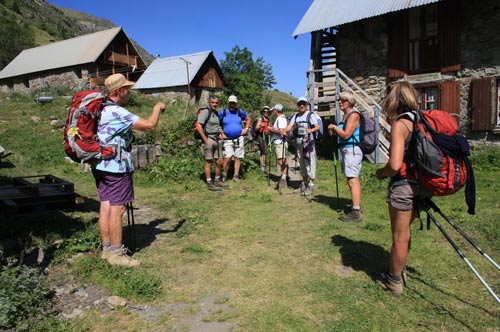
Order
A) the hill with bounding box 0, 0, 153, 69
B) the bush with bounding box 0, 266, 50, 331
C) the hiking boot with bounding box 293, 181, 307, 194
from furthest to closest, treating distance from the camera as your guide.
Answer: the hill with bounding box 0, 0, 153, 69
the hiking boot with bounding box 293, 181, 307, 194
the bush with bounding box 0, 266, 50, 331

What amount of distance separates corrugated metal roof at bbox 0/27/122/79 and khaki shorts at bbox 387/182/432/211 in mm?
36139

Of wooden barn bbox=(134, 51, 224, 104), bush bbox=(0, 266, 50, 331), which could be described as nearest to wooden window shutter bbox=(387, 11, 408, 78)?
bush bbox=(0, 266, 50, 331)

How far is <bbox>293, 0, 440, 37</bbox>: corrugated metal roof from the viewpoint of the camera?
12.5 metres

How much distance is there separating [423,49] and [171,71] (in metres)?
26.1

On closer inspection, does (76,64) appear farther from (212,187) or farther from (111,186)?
(111,186)

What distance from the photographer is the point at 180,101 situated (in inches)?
1239

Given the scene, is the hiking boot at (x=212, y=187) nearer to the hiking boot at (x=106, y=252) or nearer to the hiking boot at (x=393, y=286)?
the hiking boot at (x=106, y=252)

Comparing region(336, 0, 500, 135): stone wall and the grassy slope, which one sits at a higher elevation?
region(336, 0, 500, 135): stone wall

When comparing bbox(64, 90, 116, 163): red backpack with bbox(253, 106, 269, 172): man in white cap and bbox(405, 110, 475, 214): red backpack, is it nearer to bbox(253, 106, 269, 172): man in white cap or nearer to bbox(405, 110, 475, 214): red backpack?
bbox(405, 110, 475, 214): red backpack

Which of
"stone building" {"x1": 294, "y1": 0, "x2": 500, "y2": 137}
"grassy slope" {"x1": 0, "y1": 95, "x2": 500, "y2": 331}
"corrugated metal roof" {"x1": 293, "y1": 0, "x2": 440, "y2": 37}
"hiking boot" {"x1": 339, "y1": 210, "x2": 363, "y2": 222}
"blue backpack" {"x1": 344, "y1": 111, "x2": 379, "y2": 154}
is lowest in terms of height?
"grassy slope" {"x1": 0, "y1": 95, "x2": 500, "y2": 331}

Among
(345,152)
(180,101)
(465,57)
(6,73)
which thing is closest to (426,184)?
(345,152)

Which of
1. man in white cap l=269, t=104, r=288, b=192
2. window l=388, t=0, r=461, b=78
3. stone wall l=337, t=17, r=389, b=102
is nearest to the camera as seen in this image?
man in white cap l=269, t=104, r=288, b=192

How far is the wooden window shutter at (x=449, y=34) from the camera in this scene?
12.0m

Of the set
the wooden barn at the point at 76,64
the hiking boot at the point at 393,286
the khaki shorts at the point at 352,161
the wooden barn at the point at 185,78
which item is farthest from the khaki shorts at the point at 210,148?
the wooden barn at the point at 76,64
